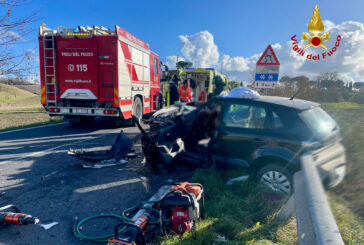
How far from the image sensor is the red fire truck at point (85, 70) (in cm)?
806

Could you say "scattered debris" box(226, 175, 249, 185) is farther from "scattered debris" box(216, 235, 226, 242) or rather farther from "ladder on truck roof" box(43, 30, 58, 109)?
"ladder on truck roof" box(43, 30, 58, 109)

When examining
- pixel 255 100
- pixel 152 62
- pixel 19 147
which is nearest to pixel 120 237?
pixel 255 100

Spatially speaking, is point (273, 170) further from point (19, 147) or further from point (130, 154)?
point (19, 147)

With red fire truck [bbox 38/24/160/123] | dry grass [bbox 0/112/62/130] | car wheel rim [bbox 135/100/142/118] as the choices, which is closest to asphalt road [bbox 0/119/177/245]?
red fire truck [bbox 38/24/160/123]

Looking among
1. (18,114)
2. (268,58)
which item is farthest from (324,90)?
(18,114)

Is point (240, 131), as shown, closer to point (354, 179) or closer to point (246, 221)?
point (246, 221)

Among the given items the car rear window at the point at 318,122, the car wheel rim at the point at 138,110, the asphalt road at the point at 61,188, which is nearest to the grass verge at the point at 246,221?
the car rear window at the point at 318,122

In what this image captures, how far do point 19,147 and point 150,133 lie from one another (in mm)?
4164

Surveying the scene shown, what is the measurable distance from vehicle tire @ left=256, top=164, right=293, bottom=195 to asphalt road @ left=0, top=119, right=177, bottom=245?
5.56 feet

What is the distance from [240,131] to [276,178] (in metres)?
0.85

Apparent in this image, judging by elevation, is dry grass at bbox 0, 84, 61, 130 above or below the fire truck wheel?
below

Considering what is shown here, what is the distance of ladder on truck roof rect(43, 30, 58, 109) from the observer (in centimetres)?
814

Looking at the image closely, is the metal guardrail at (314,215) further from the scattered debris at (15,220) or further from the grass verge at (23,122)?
the grass verge at (23,122)

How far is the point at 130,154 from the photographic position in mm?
5680
